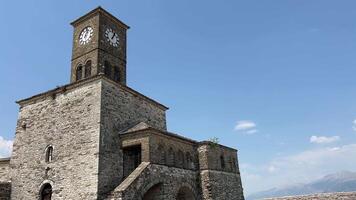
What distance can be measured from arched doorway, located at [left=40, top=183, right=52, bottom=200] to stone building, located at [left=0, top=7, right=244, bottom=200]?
59 mm

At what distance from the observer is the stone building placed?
1691 cm

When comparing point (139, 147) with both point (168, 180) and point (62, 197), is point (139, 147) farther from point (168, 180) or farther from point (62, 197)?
point (62, 197)

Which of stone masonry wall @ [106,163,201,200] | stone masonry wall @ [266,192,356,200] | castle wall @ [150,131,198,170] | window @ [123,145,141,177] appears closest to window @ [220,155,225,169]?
castle wall @ [150,131,198,170]

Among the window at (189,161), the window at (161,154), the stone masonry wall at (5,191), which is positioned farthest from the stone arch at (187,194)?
the stone masonry wall at (5,191)

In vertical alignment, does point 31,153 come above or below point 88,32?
below

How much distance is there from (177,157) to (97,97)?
6.14 meters

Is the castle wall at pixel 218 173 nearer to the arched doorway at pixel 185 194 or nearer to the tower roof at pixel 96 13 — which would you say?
the arched doorway at pixel 185 194

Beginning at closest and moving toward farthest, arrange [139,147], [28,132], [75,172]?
[75,172] → [139,147] → [28,132]

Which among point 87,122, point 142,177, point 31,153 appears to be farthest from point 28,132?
point 142,177

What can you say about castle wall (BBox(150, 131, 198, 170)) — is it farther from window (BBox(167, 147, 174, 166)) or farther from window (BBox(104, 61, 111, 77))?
window (BBox(104, 61, 111, 77))

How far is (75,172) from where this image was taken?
17.2m

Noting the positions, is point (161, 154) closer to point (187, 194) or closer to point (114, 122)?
point (114, 122)

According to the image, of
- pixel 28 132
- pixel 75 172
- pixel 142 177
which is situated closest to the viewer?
pixel 142 177

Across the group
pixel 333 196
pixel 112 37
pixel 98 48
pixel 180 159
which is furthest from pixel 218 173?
pixel 112 37
